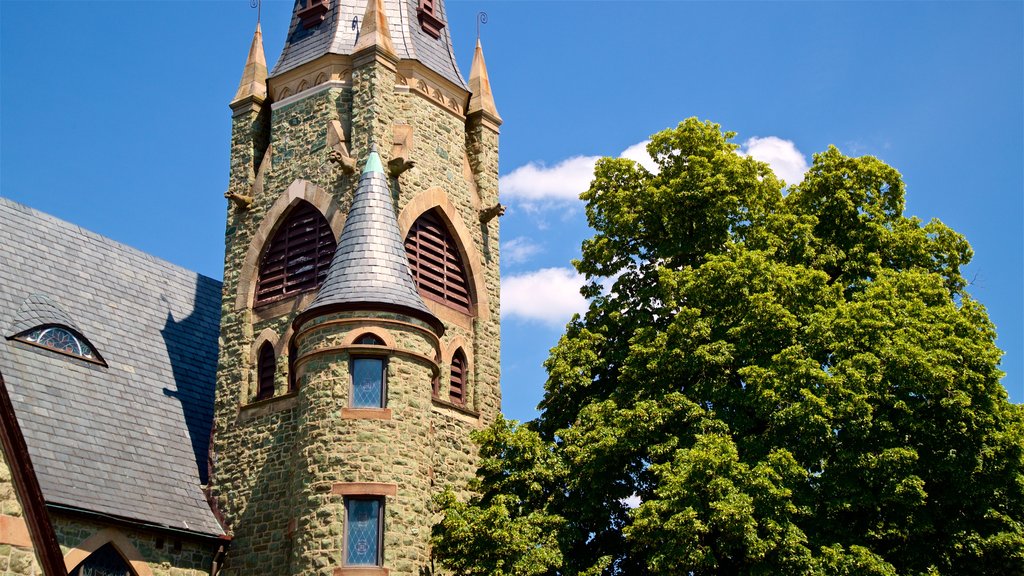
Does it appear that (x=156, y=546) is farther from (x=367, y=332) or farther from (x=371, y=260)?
(x=371, y=260)

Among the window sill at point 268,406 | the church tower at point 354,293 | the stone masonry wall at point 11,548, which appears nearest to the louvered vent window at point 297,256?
the church tower at point 354,293

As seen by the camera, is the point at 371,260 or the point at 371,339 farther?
the point at 371,260

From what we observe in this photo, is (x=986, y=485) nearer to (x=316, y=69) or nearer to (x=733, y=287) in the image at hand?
(x=733, y=287)

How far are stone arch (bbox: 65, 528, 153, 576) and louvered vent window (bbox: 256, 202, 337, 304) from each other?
5.94m

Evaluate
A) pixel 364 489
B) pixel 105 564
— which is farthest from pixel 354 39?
pixel 105 564

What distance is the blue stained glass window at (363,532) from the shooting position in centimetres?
1920

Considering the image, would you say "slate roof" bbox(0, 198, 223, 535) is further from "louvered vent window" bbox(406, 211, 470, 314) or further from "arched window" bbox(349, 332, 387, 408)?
"louvered vent window" bbox(406, 211, 470, 314)

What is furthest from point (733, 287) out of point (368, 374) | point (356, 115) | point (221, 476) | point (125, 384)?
point (125, 384)

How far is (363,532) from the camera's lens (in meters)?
19.4

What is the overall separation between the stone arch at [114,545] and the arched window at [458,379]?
21.5ft

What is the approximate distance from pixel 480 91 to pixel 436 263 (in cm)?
488

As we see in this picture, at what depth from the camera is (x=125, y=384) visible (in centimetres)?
2269

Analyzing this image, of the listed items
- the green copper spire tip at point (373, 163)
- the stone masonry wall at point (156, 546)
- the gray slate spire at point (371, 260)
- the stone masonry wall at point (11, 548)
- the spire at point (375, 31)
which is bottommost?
the stone masonry wall at point (11, 548)

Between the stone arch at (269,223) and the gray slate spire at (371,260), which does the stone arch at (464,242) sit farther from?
the stone arch at (269,223)
